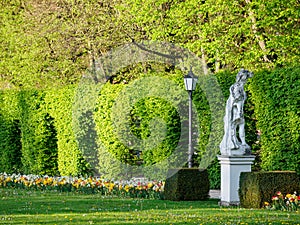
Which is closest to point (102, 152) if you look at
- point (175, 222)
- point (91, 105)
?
point (91, 105)

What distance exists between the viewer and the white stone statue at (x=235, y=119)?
1495cm

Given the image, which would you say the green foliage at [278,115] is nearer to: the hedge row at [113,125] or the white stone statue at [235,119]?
the hedge row at [113,125]

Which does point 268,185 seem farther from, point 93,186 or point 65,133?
point 65,133

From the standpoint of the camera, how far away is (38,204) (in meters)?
15.3

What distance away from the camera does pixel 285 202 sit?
13.6 m

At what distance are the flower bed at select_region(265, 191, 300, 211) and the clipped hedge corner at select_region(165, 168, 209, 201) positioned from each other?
2885 mm

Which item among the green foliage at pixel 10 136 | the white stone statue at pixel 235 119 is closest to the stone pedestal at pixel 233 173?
the white stone statue at pixel 235 119

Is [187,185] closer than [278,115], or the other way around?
[187,185]

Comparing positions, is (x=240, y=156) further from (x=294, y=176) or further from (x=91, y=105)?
(x=91, y=105)

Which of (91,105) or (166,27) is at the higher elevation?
(166,27)

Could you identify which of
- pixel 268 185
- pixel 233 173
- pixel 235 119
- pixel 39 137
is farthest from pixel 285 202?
pixel 39 137

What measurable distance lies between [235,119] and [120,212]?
3.44 m

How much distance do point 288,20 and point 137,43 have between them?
6.88 metres

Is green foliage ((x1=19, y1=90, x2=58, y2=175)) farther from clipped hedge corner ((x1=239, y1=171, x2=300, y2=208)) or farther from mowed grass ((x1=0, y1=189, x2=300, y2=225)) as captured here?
clipped hedge corner ((x1=239, y1=171, x2=300, y2=208))
